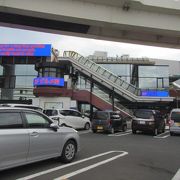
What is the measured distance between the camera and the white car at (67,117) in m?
19.9

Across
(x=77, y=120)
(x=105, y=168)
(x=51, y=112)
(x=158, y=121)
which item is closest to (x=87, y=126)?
(x=77, y=120)

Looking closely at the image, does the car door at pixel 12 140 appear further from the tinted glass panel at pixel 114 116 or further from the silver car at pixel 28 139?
the tinted glass panel at pixel 114 116

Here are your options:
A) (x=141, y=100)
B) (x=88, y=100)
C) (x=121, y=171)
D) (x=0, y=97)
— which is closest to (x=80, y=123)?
(x=88, y=100)

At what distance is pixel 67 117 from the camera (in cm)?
2031

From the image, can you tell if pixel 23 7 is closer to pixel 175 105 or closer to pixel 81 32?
pixel 81 32

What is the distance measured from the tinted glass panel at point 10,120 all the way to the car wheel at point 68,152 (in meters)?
1.95

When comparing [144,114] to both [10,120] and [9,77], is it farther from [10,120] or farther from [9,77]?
[9,77]

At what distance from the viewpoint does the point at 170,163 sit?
343 inches

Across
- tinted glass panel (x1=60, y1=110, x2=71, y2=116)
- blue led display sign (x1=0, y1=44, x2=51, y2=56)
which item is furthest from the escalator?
tinted glass panel (x1=60, y1=110, x2=71, y2=116)

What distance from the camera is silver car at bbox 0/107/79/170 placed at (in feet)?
20.5

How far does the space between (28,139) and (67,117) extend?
13565 mm

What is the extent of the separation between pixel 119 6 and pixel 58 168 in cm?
729

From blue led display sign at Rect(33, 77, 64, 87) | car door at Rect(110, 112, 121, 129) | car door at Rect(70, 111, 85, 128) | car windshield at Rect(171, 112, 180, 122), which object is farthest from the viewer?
blue led display sign at Rect(33, 77, 64, 87)

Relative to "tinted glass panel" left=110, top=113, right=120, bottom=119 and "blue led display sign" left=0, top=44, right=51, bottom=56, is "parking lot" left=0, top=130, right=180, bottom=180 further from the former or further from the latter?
"blue led display sign" left=0, top=44, right=51, bottom=56
